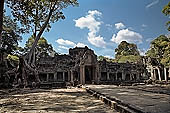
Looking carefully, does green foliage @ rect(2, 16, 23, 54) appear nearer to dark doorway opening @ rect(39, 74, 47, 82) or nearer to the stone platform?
dark doorway opening @ rect(39, 74, 47, 82)

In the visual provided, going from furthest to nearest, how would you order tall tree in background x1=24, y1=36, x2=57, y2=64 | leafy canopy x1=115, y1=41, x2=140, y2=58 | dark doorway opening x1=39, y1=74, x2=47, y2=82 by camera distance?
leafy canopy x1=115, y1=41, x2=140, y2=58
tall tree in background x1=24, y1=36, x2=57, y2=64
dark doorway opening x1=39, y1=74, x2=47, y2=82

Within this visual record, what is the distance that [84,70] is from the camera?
2580cm

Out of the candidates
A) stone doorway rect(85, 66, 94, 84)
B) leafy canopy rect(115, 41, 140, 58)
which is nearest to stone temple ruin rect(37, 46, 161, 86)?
stone doorway rect(85, 66, 94, 84)

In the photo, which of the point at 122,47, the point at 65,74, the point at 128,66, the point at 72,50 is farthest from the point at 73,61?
the point at 122,47

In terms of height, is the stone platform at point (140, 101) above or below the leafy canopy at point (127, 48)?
below

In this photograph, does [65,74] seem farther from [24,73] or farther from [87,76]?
[24,73]

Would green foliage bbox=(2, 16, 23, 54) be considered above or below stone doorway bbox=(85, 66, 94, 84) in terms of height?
above

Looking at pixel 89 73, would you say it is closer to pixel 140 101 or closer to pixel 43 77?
pixel 43 77

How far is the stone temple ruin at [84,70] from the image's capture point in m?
25.6

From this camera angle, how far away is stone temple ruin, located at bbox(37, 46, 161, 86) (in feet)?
83.9

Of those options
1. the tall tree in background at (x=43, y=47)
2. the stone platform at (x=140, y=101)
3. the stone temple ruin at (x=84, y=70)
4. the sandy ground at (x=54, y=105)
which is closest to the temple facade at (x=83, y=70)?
the stone temple ruin at (x=84, y=70)

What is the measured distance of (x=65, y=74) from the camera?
30.2 m

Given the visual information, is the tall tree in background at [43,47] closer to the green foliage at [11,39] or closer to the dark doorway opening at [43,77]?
the green foliage at [11,39]

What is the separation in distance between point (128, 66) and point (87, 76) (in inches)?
444
